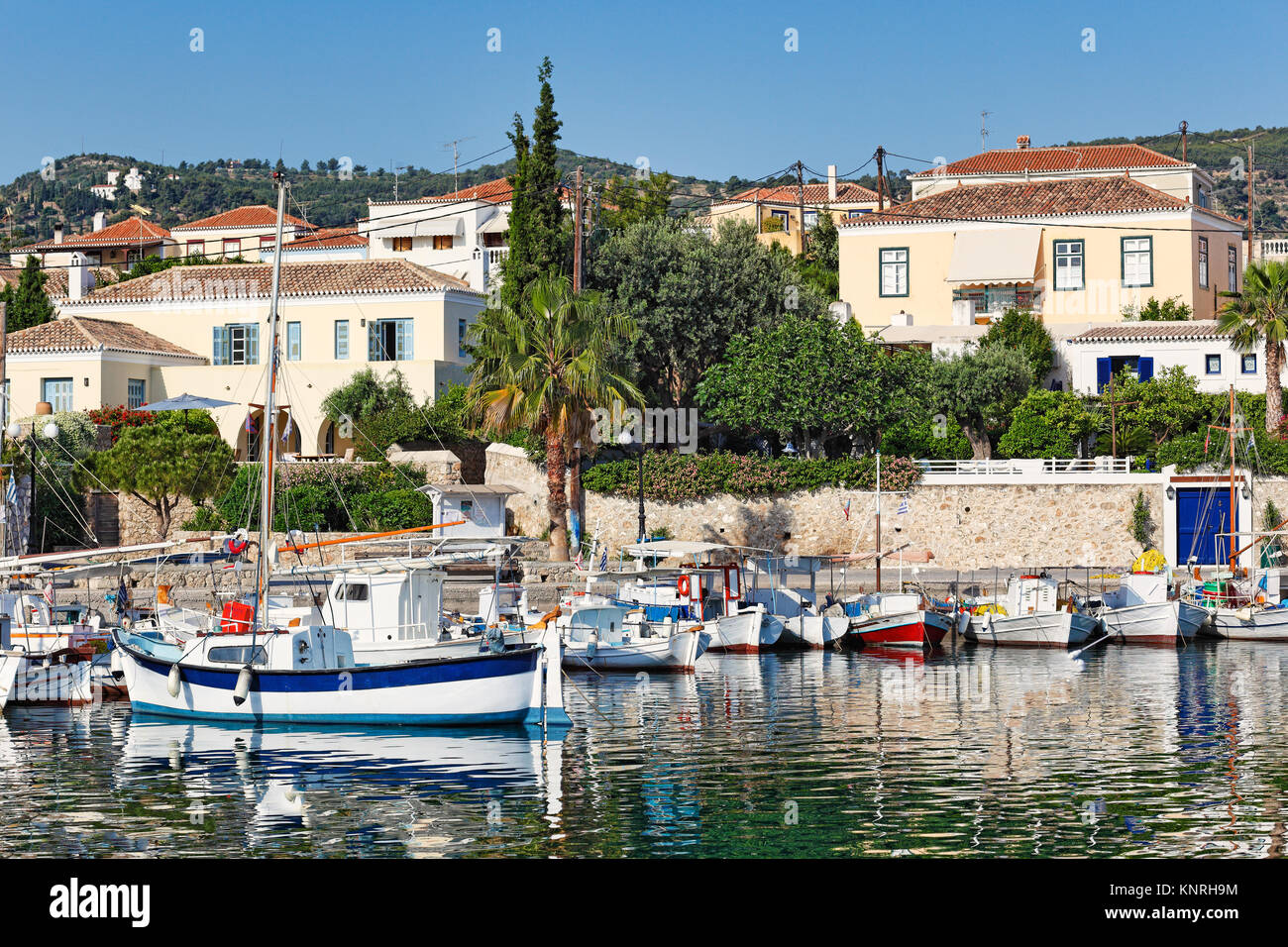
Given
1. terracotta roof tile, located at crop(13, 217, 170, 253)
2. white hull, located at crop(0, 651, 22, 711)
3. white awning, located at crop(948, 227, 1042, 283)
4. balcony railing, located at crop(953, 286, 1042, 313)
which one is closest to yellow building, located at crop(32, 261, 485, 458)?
white awning, located at crop(948, 227, 1042, 283)

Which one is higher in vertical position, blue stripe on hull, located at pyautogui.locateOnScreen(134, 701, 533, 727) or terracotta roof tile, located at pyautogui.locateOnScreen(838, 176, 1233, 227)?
terracotta roof tile, located at pyautogui.locateOnScreen(838, 176, 1233, 227)

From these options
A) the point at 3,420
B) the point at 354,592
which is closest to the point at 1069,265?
the point at 354,592

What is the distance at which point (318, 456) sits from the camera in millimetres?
50500

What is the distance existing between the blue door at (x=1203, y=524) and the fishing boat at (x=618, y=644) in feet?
60.9

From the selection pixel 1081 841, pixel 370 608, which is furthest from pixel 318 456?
pixel 1081 841

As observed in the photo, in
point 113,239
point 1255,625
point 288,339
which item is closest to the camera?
point 1255,625

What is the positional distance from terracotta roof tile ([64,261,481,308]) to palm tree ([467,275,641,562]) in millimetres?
13927

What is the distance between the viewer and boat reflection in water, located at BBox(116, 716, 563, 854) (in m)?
16.8

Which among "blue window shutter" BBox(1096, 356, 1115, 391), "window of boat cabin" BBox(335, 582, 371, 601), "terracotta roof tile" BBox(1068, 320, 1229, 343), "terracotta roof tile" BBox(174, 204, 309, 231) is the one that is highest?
"terracotta roof tile" BBox(174, 204, 309, 231)

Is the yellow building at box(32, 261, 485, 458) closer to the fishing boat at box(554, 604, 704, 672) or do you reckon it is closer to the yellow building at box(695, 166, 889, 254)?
the fishing boat at box(554, 604, 704, 672)

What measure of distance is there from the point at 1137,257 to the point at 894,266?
9.44 m

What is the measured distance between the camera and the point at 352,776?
20266 millimetres

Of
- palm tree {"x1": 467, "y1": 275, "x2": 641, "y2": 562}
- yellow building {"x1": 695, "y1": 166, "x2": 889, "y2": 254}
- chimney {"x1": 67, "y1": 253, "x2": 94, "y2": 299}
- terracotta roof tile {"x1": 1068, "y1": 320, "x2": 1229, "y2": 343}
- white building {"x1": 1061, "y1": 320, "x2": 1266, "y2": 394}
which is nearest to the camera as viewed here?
palm tree {"x1": 467, "y1": 275, "x2": 641, "y2": 562}
